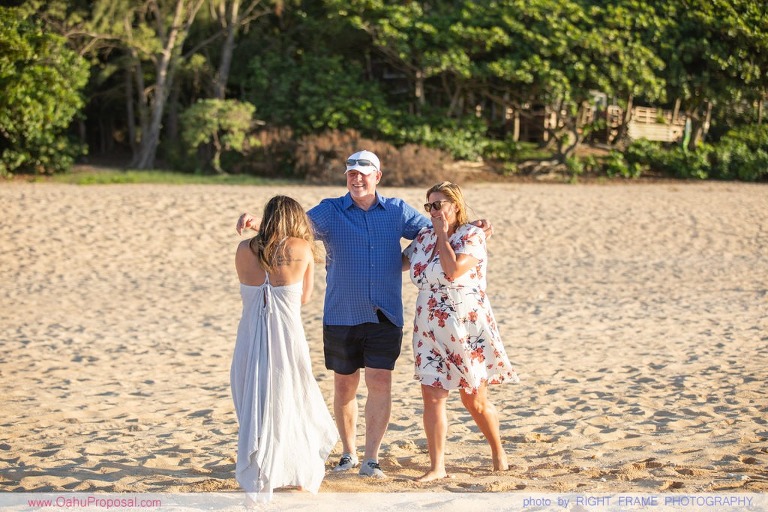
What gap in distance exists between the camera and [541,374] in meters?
8.01

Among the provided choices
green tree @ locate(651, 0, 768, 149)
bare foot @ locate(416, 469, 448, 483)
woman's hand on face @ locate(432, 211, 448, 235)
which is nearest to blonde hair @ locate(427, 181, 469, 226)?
woman's hand on face @ locate(432, 211, 448, 235)

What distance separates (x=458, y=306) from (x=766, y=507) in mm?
1704

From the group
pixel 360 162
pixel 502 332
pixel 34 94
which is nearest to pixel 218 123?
pixel 34 94

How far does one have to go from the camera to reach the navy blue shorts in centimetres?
505

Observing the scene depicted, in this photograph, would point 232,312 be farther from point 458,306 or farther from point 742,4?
point 742,4

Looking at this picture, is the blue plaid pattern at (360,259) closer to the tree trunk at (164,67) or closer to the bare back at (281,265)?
the bare back at (281,265)

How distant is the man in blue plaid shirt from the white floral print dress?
219 mm

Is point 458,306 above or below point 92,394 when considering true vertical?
above

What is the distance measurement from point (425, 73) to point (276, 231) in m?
19.1

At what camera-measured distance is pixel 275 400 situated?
4539mm

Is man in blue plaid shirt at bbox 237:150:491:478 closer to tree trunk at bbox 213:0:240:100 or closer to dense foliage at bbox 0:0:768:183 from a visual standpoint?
dense foliage at bbox 0:0:768:183

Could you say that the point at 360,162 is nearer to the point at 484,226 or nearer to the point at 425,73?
the point at 484,226

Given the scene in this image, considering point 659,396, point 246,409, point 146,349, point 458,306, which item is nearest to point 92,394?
point 146,349

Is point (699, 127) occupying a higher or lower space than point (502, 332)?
higher
